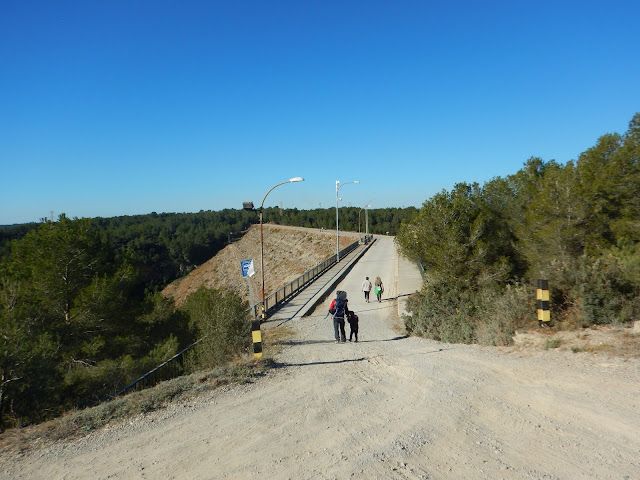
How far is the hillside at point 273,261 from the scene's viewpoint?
189ft

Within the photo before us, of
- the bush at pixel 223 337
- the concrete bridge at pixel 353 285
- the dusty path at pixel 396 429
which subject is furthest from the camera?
the concrete bridge at pixel 353 285

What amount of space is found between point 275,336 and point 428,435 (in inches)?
367

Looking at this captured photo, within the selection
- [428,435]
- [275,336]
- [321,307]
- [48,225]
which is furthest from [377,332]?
[48,225]

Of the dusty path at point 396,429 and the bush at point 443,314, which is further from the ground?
the bush at point 443,314

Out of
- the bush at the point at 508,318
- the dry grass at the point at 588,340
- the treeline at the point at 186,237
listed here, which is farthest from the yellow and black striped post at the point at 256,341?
the treeline at the point at 186,237

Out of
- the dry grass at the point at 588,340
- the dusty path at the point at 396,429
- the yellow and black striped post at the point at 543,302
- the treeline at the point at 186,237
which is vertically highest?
the treeline at the point at 186,237

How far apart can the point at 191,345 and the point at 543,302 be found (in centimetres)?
884

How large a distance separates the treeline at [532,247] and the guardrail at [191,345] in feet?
22.9

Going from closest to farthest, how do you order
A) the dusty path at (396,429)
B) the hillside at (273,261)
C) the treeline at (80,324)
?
the dusty path at (396,429) < the treeline at (80,324) < the hillside at (273,261)

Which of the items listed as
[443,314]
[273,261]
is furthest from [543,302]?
[273,261]

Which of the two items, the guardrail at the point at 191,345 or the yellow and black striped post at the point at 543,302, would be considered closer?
the yellow and black striped post at the point at 543,302

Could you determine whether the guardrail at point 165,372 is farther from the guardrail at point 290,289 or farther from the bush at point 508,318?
the bush at point 508,318

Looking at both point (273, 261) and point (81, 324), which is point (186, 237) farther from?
point (81, 324)

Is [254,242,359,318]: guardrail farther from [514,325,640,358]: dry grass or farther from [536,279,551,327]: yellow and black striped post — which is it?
[536,279,551,327]: yellow and black striped post
